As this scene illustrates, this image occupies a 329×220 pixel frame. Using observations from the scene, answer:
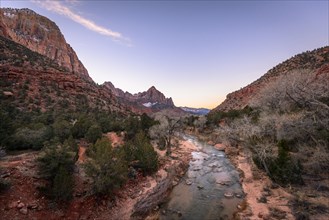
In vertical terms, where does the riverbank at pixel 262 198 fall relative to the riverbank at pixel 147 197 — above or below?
above

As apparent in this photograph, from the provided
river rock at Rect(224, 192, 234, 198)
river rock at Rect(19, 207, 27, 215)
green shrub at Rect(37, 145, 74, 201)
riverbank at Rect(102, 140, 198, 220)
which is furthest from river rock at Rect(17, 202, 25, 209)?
river rock at Rect(224, 192, 234, 198)

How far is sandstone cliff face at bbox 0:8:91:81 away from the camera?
126188 mm

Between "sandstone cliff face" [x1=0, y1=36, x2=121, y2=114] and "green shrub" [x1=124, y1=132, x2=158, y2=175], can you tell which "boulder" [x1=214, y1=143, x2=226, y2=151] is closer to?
"green shrub" [x1=124, y1=132, x2=158, y2=175]

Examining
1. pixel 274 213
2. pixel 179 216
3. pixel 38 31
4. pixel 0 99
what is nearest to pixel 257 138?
pixel 274 213

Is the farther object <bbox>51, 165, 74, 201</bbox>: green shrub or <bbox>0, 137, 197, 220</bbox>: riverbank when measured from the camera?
<bbox>51, 165, 74, 201</bbox>: green shrub

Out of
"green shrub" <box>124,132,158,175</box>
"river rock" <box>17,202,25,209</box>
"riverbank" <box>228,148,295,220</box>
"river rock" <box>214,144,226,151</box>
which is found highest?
"green shrub" <box>124,132,158,175</box>

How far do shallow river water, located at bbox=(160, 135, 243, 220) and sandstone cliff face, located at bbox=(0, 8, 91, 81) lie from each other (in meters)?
Answer: 112

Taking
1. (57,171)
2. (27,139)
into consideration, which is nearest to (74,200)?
(57,171)

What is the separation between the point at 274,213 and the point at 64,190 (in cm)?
1266

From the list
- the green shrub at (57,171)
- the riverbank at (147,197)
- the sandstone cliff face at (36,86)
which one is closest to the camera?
the green shrub at (57,171)

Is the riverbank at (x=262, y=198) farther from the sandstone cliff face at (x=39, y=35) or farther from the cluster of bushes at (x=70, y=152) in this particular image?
the sandstone cliff face at (x=39, y=35)

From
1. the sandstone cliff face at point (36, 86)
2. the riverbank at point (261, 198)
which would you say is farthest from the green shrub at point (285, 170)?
the sandstone cliff face at point (36, 86)

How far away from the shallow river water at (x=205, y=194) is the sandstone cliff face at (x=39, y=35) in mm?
111697

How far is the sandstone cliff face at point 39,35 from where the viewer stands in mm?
126188
